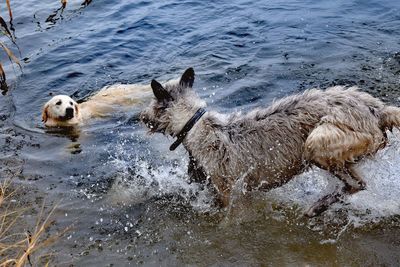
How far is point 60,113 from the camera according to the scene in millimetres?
8047

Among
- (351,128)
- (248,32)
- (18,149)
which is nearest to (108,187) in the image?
(18,149)

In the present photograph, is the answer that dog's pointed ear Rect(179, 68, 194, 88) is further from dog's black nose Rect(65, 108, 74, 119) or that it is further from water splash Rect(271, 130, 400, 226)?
dog's black nose Rect(65, 108, 74, 119)

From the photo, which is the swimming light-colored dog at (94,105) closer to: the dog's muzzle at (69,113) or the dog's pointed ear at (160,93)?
the dog's muzzle at (69,113)

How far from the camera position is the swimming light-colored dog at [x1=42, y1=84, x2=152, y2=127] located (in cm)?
819

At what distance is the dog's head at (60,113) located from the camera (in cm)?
810

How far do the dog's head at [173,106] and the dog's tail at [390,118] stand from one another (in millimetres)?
1813

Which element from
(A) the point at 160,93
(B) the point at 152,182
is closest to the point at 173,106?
(A) the point at 160,93

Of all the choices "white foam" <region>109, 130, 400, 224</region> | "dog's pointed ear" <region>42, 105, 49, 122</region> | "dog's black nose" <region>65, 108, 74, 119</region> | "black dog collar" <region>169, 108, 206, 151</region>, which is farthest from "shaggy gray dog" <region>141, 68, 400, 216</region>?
"dog's pointed ear" <region>42, 105, 49, 122</region>

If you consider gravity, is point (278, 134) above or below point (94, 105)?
above

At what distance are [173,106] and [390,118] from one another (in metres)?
2.19

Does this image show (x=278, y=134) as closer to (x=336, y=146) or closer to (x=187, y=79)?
(x=336, y=146)

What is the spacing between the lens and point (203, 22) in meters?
11.6

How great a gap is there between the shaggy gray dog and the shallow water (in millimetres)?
325

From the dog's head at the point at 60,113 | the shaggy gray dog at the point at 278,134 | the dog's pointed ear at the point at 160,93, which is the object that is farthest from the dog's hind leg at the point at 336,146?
the dog's head at the point at 60,113
